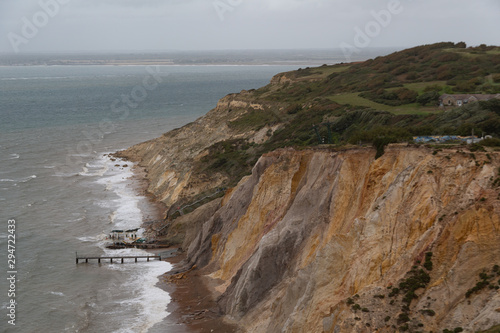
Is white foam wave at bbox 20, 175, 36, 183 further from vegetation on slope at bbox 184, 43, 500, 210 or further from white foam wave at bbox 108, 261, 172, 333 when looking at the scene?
white foam wave at bbox 108, 261, 172, 333

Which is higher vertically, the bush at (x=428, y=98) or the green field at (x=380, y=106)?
the bush at (x=428, y=98)

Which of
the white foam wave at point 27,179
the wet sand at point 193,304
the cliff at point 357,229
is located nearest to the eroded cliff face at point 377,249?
the cliff at point 357,229

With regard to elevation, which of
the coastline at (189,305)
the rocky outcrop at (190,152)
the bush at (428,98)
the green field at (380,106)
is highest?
the bush at (428,98)

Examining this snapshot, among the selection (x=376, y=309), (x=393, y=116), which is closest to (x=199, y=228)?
(x=393, y=116)

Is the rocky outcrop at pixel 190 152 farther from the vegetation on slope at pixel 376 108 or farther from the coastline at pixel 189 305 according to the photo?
the coastline at pixel 189 305

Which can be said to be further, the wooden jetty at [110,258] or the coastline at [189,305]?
the wooden jetty at [110,258]

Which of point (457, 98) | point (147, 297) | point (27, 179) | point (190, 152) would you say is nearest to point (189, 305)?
point (147, 297)

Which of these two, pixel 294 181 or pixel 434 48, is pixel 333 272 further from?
pixel 434 48
